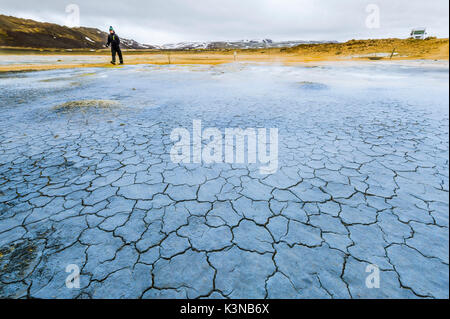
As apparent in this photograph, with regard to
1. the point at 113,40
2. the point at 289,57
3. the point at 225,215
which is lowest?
the point at 225,215

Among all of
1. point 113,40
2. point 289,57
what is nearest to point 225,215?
point 113,40

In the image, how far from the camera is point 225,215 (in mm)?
2250

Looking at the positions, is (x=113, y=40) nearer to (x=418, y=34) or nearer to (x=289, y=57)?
(x=289, y=57)

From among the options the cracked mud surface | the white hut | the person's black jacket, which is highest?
the white hut

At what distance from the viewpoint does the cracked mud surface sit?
1592mm

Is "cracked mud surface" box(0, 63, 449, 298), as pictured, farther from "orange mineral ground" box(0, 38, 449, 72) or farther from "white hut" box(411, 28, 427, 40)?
"white hut" box(411, 28, 427, 40)

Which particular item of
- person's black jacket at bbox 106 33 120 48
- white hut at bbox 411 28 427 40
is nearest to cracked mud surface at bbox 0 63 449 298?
person's black jacket at bbox 106 33 120 48

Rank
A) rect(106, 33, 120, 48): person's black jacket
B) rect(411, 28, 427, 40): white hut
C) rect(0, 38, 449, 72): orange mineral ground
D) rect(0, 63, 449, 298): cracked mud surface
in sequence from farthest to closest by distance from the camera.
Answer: rect(411, 28, 427, 40): white hut
rect(0, 38, 449, 72): orange mineral ground
rect(106, 33, 120, 48): person's black jacket
rect(0, 63, 449, 298): cracked mud surface

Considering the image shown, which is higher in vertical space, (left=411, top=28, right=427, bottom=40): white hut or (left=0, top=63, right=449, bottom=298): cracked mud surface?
(left=411, top=28, right=427, bottom=40): white hut

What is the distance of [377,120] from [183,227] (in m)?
5.18

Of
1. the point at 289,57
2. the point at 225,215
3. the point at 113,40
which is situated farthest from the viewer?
the point at 289,57

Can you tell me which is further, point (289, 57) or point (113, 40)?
point (289, 57)

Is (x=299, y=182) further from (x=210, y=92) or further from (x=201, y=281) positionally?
(x=210, y=92)

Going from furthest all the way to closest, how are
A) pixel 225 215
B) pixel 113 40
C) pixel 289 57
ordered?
pixel 289 57 < pixel 113 40 < pixel 225 215
